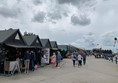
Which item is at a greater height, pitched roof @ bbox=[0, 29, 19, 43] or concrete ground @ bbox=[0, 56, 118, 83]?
pitched roof @ bbox=[0, 29, 19, 43]

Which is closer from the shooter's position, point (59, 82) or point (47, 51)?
point (59, 82)

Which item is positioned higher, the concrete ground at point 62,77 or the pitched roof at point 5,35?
the pitched roof at point 5,35

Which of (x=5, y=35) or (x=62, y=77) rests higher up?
(x=5, y=35)

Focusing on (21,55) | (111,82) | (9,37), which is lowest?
(111,82)

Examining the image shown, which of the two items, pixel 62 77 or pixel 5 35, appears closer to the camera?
pixel 62 77

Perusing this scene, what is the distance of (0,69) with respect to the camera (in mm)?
19766

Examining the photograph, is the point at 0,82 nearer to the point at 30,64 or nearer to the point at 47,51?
the point at 30,64

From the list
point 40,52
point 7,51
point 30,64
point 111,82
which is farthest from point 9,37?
point 111,82

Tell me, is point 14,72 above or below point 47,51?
below

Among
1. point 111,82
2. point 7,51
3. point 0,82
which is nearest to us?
point 0,82

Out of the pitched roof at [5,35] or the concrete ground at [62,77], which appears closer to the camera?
the concrete ground at [62,77]

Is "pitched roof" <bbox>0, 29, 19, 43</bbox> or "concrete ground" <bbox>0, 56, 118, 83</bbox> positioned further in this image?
"pitched roof" <bbox>0, 29, 19, 43</bbox>

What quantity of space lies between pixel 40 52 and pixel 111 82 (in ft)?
→ 43.4

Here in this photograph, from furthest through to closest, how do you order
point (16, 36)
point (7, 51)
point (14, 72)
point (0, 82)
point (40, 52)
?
1. point (40, 52)
2. point (16, 36)
3. point (7, 51)
4. point (14, 72)
5. point (0, 82)
